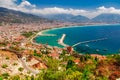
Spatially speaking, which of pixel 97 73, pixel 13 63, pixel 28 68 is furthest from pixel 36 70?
pixel 97 73

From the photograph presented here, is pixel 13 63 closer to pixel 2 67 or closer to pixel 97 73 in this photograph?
pixel 2 67

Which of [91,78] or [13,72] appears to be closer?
[91,78]

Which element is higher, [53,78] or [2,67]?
[53,78]

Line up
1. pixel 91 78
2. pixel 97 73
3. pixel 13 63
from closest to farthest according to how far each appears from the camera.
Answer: pixel 91 78, pixel 97 73, pixel 13 63

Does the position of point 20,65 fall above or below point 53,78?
below

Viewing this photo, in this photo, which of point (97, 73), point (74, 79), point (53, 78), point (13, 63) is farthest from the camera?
point (13, 63)

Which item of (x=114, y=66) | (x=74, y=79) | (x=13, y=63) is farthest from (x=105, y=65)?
(x=13, y=63)

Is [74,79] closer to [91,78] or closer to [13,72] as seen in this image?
[91,78]

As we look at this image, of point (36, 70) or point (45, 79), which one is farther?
point (36, 70)

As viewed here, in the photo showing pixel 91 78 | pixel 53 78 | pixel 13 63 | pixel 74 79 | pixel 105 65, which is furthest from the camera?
Result: pixel 13 63
